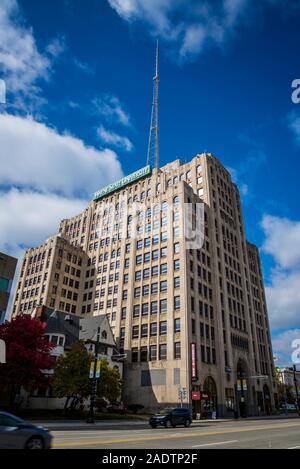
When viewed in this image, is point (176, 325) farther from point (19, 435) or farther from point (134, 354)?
point (19, 435)

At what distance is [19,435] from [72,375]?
29921mm

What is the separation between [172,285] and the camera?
202 ft

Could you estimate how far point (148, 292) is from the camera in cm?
6538

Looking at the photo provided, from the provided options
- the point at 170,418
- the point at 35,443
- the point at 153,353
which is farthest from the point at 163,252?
the point at 35,443

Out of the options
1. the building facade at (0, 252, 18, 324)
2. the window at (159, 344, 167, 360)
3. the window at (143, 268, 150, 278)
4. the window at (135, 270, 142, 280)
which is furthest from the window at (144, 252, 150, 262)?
the building facade at (0, 252, 18, 324)

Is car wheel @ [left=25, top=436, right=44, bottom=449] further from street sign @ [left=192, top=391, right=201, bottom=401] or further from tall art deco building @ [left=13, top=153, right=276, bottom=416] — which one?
street sign @ [left=192, top=391, right=201, bottom=401]

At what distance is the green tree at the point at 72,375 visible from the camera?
3766 centimetres

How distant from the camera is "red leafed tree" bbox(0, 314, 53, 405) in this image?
34.7 metres

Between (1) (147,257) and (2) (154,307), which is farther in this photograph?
(1) (147,257)

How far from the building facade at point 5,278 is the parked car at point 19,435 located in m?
29.1

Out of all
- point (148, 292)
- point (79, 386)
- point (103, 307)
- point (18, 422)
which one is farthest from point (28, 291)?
point (18, 422)

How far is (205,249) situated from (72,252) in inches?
1292

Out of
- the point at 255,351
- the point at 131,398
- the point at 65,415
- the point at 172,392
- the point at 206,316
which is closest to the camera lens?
the point at 65,415
